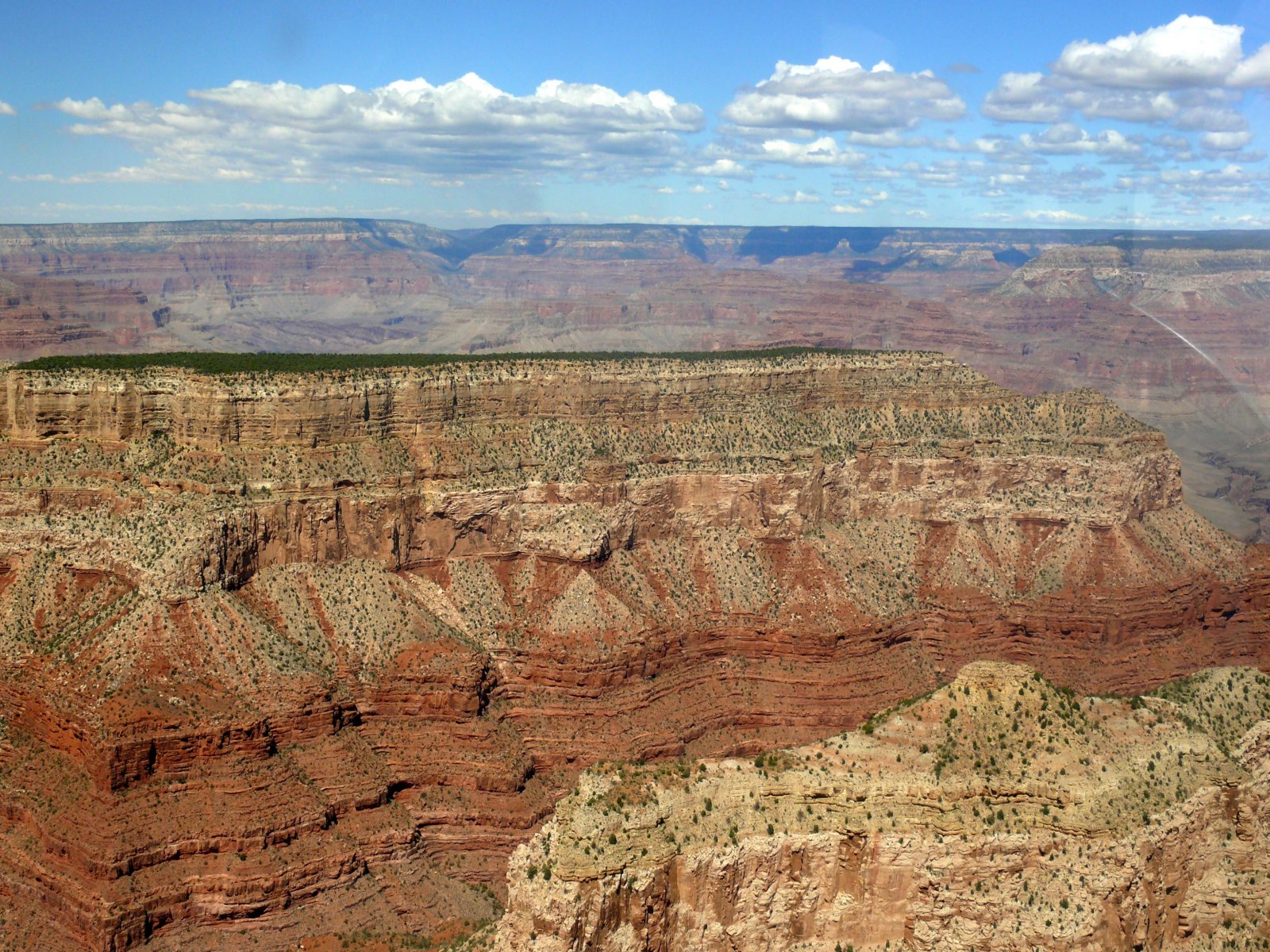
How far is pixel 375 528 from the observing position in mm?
56219

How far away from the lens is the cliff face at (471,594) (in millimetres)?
44156

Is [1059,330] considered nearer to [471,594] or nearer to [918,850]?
[471,594]

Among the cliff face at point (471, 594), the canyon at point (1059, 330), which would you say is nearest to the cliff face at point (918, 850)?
the cliff face at point (471, 594)

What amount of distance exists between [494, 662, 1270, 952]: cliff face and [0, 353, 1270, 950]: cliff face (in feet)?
59.3

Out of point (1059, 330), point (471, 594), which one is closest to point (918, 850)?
point (471, 594)

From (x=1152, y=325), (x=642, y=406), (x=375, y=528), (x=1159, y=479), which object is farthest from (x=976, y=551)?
(x=1152, y=325)

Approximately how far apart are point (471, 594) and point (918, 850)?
31.7 m

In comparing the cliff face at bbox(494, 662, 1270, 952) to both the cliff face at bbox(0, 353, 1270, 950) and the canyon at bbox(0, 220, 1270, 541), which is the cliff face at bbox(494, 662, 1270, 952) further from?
the canyon at bbox(0, 220, 1270, 541)

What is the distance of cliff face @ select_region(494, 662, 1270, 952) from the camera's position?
28469 millimetres

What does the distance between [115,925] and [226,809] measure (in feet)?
16.4

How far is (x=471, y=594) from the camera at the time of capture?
188ft

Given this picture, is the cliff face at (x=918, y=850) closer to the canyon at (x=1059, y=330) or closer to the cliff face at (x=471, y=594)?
the cliff face at (x=471, y=594)

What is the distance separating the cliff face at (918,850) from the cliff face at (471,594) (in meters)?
18.1

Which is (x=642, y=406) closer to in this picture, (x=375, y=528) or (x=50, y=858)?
(x=375, y=528)
